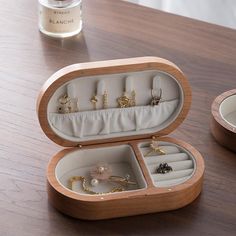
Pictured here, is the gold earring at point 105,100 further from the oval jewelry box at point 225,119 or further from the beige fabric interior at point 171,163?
the oval jewelry box at point 225,119

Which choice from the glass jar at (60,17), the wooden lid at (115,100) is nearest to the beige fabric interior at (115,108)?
the wooden lid at (115,100)

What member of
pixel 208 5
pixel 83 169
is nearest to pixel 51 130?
pixel 83 169

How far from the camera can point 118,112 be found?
1178 millimetres

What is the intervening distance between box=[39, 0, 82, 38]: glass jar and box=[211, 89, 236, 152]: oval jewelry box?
37cm

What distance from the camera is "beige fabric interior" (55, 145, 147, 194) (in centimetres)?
115

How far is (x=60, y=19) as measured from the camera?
1.46 metres

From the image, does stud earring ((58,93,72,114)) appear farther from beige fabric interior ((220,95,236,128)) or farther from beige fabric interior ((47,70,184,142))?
beige fabric interior ((220,95,236,128))

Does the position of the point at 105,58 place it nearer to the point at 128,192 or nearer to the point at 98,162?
the point at 98,162

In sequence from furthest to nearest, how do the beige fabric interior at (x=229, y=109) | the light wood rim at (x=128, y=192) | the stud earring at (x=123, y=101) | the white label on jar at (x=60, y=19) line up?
the white label on jar at (x=60, y=19) → the beige fabric interior at (x=229, y=109) → the stud earring at (x=123, y=101) → the light wood rim at (x=128, y=192)

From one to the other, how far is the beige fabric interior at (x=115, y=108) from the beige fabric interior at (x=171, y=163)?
36 mm

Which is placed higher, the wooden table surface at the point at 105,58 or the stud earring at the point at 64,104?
the stud earring at the point at 64,104

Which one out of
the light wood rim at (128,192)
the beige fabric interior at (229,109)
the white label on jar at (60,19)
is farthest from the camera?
the white label on jar at (60,19)

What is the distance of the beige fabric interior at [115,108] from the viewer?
1142 mm

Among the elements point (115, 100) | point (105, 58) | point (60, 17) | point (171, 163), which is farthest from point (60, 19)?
point (171, 163)
